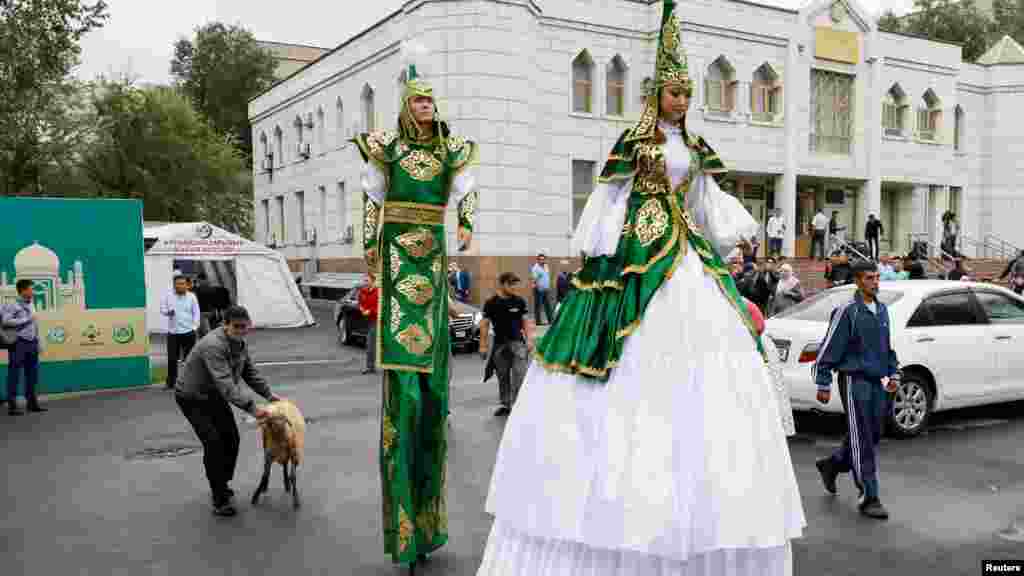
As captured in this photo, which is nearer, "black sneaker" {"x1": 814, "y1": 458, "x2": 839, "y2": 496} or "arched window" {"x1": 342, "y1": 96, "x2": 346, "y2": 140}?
"black sneaker" {"x1": 814, "y1": 458, "x2": 839, "y2": 496}

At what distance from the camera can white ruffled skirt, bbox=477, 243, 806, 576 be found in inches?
130

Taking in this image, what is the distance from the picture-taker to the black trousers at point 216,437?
645 cm

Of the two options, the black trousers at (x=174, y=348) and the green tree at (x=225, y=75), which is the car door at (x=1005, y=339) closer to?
the black trousers at (x=174, y=348)

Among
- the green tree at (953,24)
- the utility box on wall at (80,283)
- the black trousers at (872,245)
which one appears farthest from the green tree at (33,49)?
the green tree at (953,24)

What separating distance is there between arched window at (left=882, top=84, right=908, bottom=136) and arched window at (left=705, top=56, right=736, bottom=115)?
303 inches

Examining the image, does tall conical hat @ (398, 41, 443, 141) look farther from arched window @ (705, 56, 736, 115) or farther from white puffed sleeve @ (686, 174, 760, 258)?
arched window @ (705, 56, 736, 115)

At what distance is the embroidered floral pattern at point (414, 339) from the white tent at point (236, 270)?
17550mm

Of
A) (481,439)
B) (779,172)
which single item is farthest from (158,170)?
(481,439)

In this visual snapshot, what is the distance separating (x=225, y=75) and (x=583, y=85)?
34145 millimetres

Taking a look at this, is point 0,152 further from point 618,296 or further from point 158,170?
point 618,296

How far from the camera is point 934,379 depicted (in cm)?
894

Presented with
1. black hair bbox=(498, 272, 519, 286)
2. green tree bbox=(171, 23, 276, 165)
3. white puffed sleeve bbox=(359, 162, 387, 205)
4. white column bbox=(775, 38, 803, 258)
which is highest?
green tree bbox=(171, 23, 276, 165)

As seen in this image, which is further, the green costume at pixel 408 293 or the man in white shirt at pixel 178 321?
the man in white shirt at pixel 178 321

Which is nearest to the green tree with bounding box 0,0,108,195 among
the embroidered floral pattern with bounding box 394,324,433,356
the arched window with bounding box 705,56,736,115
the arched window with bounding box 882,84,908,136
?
the arched window with bounding box 705,56,736,115
